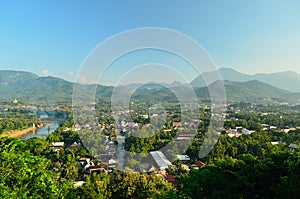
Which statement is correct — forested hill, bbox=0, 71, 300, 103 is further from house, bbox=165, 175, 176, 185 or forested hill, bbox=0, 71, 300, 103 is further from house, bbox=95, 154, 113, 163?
house, bbox=165, 175, 176, 185

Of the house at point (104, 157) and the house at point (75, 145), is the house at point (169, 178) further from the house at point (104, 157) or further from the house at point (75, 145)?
the house at point (75, 145)

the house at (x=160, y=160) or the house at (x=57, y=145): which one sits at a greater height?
the house at (x=160, y=160)

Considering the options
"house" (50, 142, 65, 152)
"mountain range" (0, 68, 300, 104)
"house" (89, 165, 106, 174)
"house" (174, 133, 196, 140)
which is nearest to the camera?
"house" (89, 165, 106, 174)

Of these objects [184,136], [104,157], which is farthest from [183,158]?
[104,157]

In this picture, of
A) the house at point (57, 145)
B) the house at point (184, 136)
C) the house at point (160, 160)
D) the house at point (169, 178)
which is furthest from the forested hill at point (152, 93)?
the house at point (169, 178)

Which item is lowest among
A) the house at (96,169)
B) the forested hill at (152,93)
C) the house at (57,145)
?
the house at (57,145)

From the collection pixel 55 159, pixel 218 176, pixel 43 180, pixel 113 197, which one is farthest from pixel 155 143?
pixel 43 180

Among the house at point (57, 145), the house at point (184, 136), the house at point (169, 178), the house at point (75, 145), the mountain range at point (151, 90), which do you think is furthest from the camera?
the mountain range at point (151, 90)

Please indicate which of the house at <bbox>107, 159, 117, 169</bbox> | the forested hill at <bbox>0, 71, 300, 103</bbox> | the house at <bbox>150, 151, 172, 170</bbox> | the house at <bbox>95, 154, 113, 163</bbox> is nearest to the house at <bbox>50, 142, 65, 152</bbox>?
the house at <bbox>95, 154, 113, 163</bbox>

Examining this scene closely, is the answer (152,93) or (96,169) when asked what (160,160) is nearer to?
(96,169)
